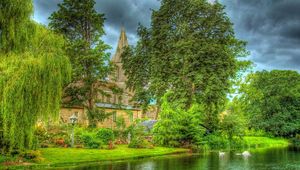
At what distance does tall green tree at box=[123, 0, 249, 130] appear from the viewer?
39250 mm

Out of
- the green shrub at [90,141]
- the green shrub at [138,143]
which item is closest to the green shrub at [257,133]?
the green shrub at [138,143]

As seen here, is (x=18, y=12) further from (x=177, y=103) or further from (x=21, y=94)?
(x=177, y=103)

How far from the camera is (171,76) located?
41312mm

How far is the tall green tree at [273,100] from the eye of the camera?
61.7 m

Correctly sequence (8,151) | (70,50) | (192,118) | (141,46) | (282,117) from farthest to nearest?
(282,117), (141,46), (70,50), (192,118), (8,151)

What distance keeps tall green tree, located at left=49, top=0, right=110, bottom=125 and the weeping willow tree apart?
2066 cm

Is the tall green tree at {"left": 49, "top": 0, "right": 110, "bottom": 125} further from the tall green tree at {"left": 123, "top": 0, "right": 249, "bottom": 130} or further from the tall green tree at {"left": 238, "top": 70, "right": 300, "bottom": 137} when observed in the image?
the tall green tree at {"left": 238, "top": 70, "right": 300, "bottom": 137}

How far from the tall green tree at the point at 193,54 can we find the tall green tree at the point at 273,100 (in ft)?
69.2

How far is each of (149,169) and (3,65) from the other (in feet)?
32.8

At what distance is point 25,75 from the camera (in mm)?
17703

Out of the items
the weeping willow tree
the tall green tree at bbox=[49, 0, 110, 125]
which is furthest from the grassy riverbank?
the tall green tree at bbox=[49, 0, 110, 125]

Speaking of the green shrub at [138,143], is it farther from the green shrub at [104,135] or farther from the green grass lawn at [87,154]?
the green shrub at [104,135]

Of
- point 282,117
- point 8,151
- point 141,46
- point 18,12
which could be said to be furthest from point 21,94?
point 282,117

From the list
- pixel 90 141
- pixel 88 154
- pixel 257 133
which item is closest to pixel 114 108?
pixel 257 133
